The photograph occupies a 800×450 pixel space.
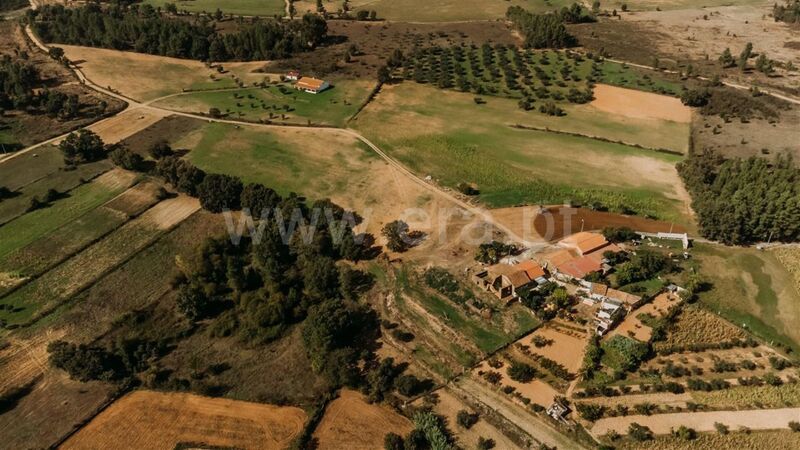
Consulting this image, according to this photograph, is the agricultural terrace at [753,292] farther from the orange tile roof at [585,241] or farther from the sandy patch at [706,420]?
the orange tile roof at [585,241]

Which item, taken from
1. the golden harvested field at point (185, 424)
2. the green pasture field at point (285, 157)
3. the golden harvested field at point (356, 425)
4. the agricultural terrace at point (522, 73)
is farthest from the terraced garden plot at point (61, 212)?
the agricultural terrace at point (522, 73)

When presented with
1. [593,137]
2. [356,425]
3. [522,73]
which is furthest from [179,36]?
[356,425]

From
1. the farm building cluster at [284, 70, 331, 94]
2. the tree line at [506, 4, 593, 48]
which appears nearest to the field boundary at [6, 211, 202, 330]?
the farm building cluster at [284, 70, 331, 94]

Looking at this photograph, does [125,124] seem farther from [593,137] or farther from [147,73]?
[593,137]

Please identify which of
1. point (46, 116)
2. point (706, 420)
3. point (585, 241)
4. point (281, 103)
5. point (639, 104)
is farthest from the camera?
point (639, 104)

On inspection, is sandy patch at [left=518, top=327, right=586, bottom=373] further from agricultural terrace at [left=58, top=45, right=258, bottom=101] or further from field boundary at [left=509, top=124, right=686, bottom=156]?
agricultural terrace at [left=58, top=45, right=258, bottom=101]

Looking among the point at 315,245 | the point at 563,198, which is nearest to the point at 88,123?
the point at 315,245
